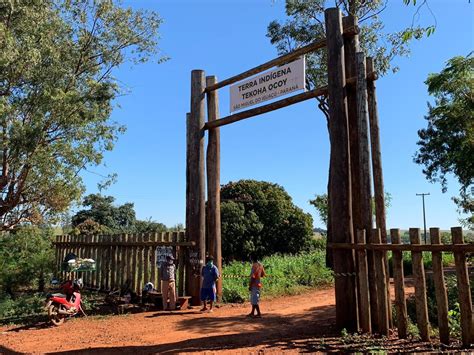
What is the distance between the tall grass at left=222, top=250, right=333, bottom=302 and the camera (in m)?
12.9

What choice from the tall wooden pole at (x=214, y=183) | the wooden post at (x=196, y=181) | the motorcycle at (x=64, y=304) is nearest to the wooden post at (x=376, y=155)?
the tall wooden pole at (x=214, y=183)

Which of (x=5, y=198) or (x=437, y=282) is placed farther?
(x=5, y=198)

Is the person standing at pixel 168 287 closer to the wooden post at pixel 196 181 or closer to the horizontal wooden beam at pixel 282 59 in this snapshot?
the wooden post at pixel 196 181

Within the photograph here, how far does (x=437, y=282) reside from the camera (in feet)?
19.6

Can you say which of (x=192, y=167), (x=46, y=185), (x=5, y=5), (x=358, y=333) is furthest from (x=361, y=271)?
(x=5, y=5)

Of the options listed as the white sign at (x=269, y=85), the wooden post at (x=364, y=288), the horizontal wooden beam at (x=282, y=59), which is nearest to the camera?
the wooden post at (x=364, y=288)

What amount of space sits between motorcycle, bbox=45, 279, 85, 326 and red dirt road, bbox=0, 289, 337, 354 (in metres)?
0.22

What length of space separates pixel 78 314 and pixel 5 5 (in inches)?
330

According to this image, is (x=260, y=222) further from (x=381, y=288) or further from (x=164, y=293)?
(x=381, y=288)

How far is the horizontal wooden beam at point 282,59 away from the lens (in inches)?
329

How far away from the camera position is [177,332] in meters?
8.40

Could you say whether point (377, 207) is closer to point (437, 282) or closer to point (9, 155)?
point (437, 282)

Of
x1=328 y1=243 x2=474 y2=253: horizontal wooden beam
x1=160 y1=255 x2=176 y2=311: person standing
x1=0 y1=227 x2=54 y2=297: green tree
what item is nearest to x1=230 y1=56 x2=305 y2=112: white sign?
x1=328 y1=243 x2=474 y2=253: horizontal wooden beam

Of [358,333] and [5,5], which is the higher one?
[5,5]
